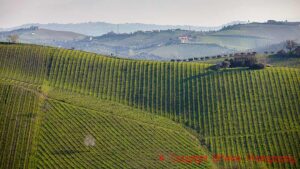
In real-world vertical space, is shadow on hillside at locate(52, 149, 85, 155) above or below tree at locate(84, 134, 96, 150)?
below

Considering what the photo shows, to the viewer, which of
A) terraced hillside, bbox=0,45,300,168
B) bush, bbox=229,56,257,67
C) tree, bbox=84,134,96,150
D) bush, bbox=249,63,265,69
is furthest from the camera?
bush, bbox=229,56,257,67

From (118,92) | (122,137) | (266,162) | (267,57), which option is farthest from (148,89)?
(267,57)

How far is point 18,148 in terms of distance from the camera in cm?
10300

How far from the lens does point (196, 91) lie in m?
139

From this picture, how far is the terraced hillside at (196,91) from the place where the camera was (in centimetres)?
11457

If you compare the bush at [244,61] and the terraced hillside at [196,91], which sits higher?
the bush at [244,61]

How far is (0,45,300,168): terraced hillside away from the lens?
114569 mm

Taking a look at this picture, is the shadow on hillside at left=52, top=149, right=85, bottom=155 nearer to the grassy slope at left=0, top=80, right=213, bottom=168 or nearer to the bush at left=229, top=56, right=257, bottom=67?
the grassy slope at left=0, top=80, right=213, bottom=168

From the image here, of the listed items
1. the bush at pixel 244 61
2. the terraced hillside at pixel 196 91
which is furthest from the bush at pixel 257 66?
the terraced hillside at pixel 196 91

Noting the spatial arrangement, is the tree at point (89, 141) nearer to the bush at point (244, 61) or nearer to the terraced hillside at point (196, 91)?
the terraced hillside at point (196, 91)

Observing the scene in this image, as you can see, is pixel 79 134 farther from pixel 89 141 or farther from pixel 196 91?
pixel 196 91

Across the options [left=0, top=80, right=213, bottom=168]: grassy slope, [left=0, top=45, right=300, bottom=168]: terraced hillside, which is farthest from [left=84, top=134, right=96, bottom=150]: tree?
[left=0, top=45, right=300, bottom=168]: terraced hillside

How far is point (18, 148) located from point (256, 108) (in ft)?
243

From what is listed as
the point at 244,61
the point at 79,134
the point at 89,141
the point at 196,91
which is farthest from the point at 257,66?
the point at 79,134
